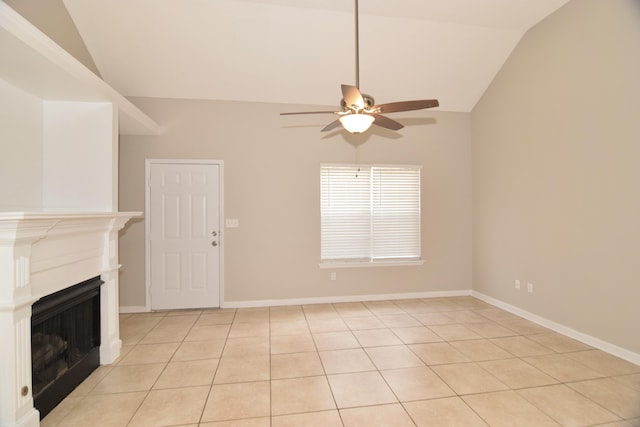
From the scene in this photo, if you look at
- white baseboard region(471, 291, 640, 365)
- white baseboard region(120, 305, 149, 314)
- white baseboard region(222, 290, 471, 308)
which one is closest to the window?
white baseboard region(222, 290, 471, 308)

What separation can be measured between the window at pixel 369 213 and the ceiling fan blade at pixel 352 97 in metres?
2.42

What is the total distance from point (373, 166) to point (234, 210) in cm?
222

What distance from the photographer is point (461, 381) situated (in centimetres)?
257

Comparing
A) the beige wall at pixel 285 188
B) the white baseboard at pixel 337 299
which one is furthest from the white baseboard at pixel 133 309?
the white baseboard at pixel 337 299

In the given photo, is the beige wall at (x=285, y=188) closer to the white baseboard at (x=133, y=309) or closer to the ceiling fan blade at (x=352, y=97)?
the white baseboard at (x=133, y=309)

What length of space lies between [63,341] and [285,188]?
3.00 meters

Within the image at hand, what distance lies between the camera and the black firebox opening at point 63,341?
7.14ft

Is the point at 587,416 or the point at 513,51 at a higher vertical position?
the point at 513,51

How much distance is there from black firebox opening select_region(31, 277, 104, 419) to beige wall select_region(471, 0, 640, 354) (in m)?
4.87

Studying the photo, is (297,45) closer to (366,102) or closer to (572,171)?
(366,102)

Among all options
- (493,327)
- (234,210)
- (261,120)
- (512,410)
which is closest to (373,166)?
(261,120)

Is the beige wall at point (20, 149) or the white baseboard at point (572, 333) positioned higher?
the beige wall at point (20, 149)

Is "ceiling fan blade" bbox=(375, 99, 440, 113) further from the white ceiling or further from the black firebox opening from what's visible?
the black firebox opening

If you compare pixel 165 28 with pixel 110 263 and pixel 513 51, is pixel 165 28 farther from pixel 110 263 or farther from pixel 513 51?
pixel 513 51
